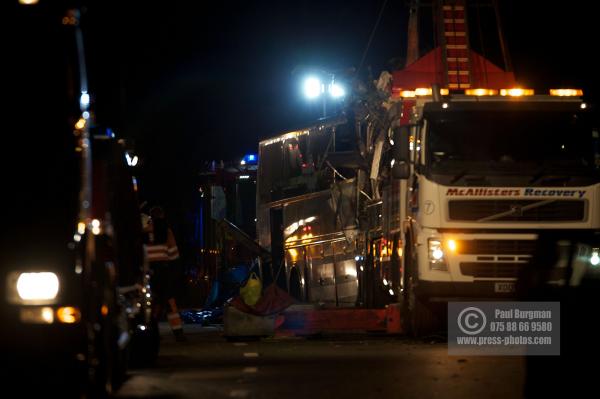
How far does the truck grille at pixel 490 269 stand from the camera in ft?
47.8

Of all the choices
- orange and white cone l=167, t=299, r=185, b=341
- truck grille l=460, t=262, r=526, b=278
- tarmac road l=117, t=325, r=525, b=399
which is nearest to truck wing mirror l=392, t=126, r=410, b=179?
truck grille l=460, t=262, r=526, b=278

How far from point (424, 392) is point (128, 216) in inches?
166

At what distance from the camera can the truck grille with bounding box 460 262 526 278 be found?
14570 millimetres

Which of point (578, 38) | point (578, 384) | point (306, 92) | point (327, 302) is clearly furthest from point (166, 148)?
point (578, 384)

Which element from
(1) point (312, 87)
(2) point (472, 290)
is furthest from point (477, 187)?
(1) point (312, 87)

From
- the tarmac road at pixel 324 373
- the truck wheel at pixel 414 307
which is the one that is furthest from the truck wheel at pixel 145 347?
the truck wheel at pixel 414 307

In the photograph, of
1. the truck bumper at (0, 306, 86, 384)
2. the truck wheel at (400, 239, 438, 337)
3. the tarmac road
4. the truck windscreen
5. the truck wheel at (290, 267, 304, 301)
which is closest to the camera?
the truck bumper at (0, 306, 86, 384)

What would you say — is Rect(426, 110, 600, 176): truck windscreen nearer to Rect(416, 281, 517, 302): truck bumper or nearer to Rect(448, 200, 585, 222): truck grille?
Rect(448, 200, 585, 222): truck grille

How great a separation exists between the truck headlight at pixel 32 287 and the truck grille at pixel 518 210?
854 cm

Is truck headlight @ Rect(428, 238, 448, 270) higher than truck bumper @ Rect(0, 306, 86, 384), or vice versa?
truck headlight @ Rect(428, 238, 448, 270)

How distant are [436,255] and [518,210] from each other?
1233 mm

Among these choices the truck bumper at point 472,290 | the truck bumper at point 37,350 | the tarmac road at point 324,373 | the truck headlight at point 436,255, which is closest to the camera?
the truck bumper at point 37,350

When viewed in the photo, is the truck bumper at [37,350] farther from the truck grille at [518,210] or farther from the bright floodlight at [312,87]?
the bright floodlight at [312,87]

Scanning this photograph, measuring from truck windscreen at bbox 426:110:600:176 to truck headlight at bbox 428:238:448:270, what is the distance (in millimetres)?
955
